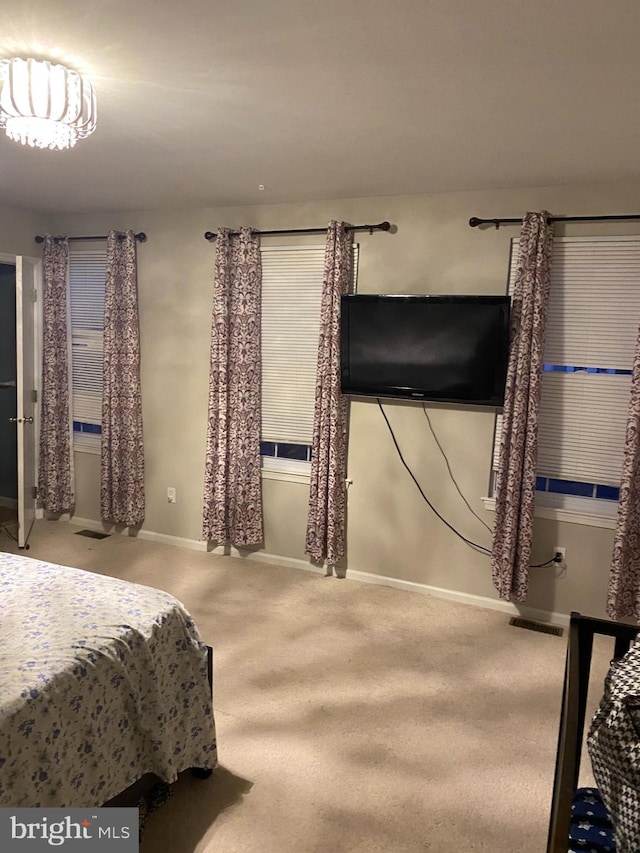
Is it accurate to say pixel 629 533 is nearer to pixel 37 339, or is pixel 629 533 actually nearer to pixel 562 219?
pixel 562 219

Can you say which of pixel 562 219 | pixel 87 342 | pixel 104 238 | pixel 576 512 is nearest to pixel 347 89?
pixel 562 219

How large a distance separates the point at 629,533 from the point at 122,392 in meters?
3.76

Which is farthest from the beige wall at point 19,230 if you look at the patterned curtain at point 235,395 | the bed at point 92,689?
the bed at point 92,689

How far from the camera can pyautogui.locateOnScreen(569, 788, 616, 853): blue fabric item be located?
139 cm

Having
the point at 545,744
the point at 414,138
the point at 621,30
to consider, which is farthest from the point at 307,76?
the point at 545,744

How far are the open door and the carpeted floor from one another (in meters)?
0.71

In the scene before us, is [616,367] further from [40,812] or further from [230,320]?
[40,812]

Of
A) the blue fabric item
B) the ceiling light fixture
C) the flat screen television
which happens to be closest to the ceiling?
the ceiling light fixture

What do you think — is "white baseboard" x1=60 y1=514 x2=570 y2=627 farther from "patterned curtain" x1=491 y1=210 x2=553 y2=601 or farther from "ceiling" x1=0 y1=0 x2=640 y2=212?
"ceiling" x1=0 y1=0 x2=640 y2=212

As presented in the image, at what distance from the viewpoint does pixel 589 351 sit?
141 inches

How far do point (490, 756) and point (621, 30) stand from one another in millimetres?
2628

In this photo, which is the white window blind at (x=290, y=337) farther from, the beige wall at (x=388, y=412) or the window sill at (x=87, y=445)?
the window sill at (x=87, y=445)

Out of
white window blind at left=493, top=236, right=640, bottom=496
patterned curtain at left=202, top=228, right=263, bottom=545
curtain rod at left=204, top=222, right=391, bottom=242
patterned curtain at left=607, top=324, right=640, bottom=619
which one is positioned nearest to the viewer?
patterned curtain at left=607, top=324, right=640, bottom=619

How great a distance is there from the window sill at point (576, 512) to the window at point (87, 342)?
3.62m
